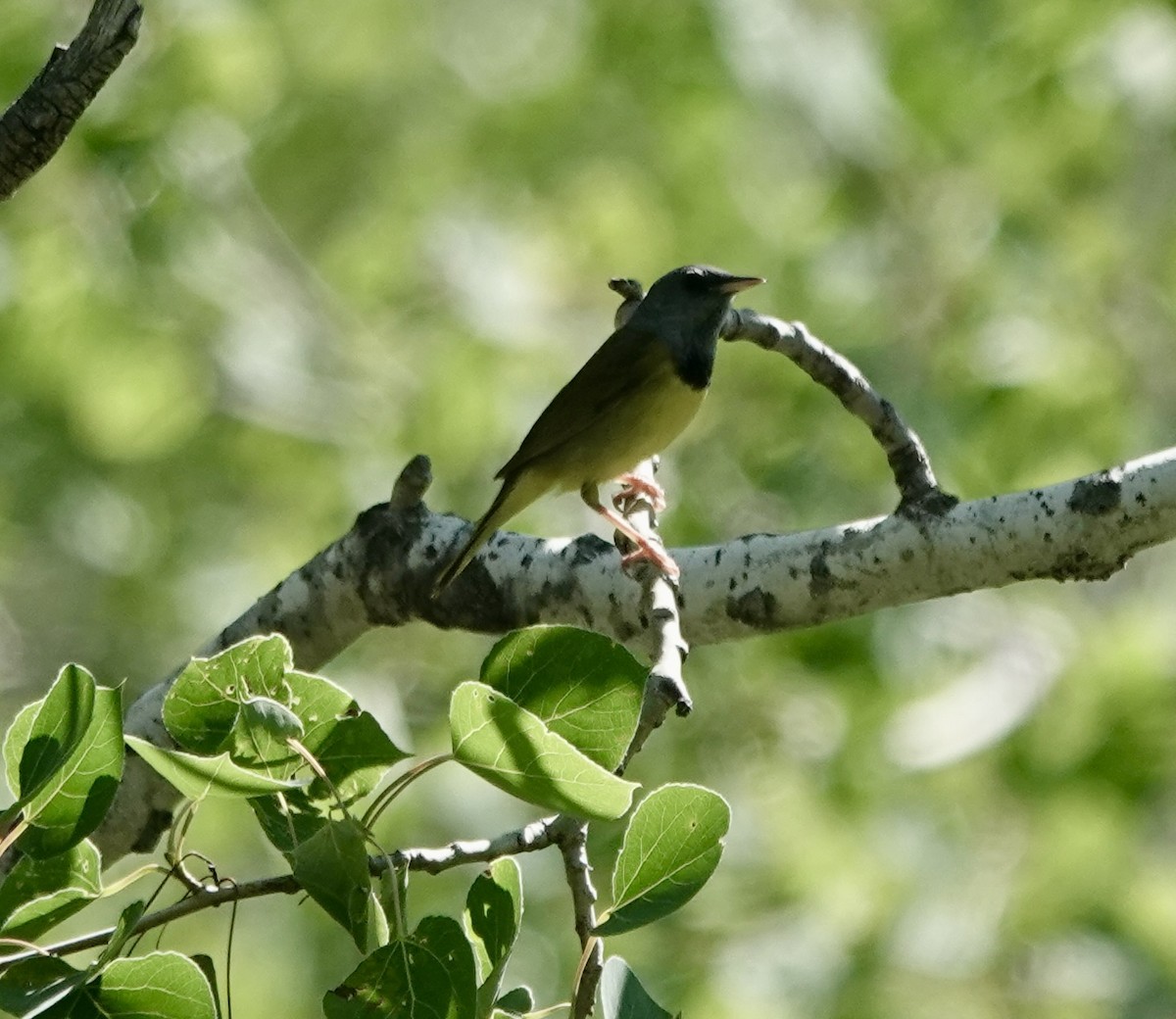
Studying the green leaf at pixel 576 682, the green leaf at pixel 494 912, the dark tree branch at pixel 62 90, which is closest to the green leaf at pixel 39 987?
the green leaf at pixel 494 912

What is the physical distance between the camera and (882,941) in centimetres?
700

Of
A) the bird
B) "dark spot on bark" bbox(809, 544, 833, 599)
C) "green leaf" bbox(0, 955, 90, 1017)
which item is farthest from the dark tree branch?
the bird

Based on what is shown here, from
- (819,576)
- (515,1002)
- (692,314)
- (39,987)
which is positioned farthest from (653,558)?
(39,987)

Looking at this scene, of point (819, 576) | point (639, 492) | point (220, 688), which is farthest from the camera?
point (639, 492)

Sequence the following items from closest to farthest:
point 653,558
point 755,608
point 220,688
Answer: point 220,688 → point 755,608 → point 653,558

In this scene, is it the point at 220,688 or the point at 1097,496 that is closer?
the point at 220,688

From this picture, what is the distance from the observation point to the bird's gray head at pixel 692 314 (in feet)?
16.2

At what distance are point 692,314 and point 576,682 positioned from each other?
2920 mm

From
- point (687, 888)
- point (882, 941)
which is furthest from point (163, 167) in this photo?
point (687, 888)

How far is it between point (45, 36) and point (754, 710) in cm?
493

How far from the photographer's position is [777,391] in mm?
7512

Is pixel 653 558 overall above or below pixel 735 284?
below

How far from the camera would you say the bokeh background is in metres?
7.27

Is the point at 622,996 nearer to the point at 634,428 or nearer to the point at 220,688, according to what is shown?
the point at 220,688
